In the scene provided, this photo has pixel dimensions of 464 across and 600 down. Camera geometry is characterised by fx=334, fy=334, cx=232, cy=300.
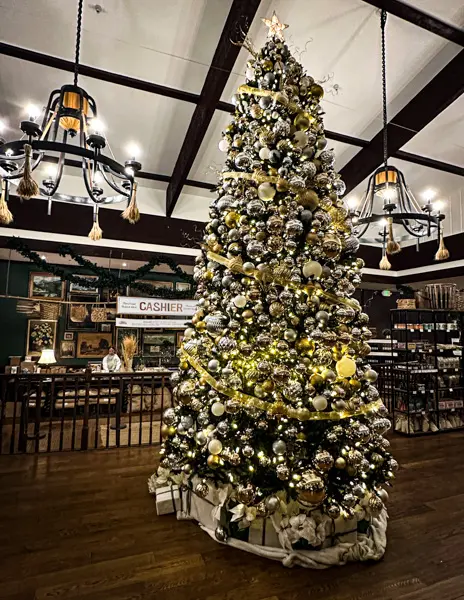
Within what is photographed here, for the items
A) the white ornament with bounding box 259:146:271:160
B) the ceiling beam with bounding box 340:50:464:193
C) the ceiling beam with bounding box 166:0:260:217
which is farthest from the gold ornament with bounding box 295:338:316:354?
the ceiling beam with bounding box 340:50:464:193

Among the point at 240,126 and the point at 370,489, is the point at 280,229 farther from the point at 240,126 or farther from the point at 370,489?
the point at 370,489

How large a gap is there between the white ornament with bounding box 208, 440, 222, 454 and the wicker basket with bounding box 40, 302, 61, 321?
305 inches

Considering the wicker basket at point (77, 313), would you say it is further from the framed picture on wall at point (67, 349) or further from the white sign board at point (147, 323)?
the white sign board at point (147, 323)

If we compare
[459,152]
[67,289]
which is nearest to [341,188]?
[459,152]

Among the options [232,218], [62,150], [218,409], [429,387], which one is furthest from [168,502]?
[429,387]

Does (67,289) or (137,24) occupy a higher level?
(137,24)

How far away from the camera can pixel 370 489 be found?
198 cm

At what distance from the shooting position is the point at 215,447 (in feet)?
6.18

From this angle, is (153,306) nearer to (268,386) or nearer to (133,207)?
(133,207)

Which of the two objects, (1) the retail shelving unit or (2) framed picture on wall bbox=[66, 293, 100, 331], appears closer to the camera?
(1) the retail shelving unit

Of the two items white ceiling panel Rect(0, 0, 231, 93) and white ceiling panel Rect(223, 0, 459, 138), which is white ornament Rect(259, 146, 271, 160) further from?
white ceiling panel Rect(0, 0, 231, 93)

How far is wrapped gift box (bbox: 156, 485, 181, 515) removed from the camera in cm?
234

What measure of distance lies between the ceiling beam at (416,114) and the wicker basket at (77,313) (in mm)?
6930

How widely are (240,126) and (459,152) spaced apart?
168 inches
